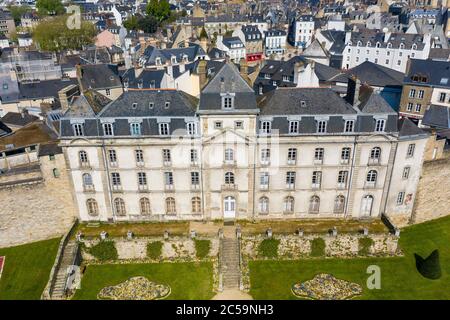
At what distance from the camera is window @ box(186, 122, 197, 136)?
3819 centimetres

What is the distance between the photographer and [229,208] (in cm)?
4188

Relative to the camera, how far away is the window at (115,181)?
4022 centimetres

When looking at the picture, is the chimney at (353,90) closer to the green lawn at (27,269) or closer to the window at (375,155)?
the window at (375,155)

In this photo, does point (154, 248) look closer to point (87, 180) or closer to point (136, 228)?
point (136, 228)

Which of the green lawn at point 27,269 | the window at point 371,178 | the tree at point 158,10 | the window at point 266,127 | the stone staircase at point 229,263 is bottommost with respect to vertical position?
the green lawn at point 27,269

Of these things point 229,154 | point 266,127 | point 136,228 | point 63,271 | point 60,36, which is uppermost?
point 60,36

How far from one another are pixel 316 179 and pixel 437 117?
30330 mm

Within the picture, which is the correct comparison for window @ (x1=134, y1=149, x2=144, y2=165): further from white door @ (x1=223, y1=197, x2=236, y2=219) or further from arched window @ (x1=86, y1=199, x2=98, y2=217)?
white door @ (x1=223, y1=197, x2=236, y2=219)

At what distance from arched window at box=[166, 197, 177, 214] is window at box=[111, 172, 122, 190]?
5.59m

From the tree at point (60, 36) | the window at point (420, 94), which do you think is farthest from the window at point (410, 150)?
the tree at point (60, 36)

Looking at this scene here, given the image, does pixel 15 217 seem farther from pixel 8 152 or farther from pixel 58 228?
pixel 8 152

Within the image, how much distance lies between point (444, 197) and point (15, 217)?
163 ft

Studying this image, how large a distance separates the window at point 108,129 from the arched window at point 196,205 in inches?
450

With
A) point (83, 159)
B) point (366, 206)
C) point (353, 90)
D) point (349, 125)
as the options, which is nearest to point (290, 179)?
point (349, 125)
